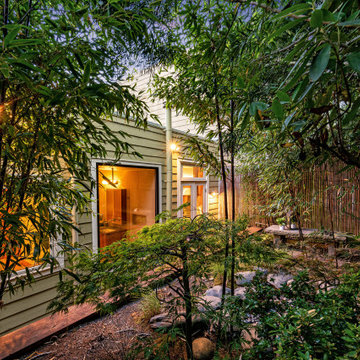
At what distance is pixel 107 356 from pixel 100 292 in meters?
0.97

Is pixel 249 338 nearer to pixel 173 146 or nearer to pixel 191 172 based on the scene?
pixel 173 146

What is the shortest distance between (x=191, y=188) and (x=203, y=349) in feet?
11.8

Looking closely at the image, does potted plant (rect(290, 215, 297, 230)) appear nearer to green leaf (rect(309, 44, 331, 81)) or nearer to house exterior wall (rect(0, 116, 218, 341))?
house exterior wall (rect(0, 116, 218, 341))

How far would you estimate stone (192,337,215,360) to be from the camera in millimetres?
1440

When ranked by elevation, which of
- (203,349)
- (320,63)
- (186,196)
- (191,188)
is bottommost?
(203,349)

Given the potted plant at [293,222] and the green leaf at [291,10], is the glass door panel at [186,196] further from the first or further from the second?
the green leaf at [291,10]

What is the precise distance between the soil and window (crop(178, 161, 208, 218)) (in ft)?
8.49

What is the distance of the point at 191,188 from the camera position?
4902 mm

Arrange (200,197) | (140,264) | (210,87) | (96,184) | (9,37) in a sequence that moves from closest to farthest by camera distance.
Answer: (9,37), (140,264), (210,87), (96,184), (200,197)

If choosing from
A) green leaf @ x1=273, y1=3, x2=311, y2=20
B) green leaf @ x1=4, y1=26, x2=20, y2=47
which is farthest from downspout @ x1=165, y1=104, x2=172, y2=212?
green leaf @ x1=273, y1=3, x2=311, y2=20

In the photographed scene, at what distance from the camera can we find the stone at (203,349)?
56.7 inches

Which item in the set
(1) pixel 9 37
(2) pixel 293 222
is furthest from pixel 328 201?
(1) pixel 9 37

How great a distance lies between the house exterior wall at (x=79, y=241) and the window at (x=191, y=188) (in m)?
0.31

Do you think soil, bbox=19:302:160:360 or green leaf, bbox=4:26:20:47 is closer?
green leaf, bbox=4:26:20:47
